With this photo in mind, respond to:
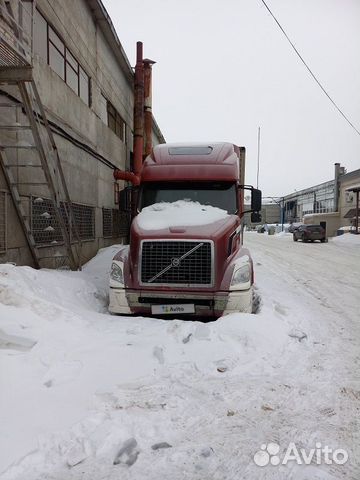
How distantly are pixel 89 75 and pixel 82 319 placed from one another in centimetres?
985

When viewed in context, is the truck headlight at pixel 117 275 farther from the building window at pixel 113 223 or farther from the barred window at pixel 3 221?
the building window at pixel 113 223

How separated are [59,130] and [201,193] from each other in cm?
476

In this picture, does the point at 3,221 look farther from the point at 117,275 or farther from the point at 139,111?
the point at 139,111

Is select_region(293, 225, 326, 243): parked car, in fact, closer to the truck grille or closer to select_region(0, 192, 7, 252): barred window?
the truck grille

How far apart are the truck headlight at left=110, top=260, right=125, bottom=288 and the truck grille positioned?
48 centimetres

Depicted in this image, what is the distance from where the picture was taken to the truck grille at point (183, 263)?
573 cm

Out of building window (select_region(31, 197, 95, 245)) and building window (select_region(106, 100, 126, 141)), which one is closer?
building window (select_region(31, 197, 95, 245))

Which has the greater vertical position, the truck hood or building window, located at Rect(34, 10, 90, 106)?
building window, located at Rect(34, 10, 90, 106)

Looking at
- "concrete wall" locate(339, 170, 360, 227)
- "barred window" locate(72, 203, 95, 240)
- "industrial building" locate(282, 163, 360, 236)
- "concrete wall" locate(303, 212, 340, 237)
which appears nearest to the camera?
"barred window" locate(72, 203, 95, 240)

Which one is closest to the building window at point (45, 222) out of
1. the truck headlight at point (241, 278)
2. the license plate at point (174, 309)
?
the license plate at point (174, 309)

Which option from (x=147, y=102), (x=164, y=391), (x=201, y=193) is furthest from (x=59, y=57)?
(x=164, y=391)

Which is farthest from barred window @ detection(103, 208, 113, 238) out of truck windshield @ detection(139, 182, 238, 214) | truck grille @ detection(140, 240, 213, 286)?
truck grille @ detection(140, 240, 213, 286)

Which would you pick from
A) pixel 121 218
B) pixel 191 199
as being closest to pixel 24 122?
pixel 191 199

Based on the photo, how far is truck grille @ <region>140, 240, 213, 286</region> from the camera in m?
5.73
